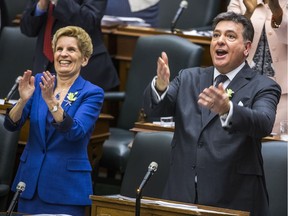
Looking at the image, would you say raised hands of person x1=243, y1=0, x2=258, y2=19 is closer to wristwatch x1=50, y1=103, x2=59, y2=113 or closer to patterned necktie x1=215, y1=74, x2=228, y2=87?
patterned necktie x1=215, y1=74, x2=228, y2=87

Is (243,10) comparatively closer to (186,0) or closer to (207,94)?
(207,94)

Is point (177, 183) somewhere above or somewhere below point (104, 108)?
below

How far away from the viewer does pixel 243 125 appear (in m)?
3.55

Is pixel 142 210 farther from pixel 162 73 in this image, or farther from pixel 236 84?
pixel 236 84

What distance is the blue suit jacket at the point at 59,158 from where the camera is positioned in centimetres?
427

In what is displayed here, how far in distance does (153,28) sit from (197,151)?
3.19 meters

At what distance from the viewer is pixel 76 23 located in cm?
516

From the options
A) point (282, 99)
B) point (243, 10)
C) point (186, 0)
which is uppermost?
point (186, 0)

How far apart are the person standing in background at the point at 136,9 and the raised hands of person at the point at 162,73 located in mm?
3234

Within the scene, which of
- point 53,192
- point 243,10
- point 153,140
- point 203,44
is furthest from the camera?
point 203,44

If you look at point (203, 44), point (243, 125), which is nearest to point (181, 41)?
point (203, 44)

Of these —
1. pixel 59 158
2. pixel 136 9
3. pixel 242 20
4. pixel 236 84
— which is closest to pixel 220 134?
pixel 236 84

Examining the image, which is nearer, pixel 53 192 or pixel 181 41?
pixel 53 192

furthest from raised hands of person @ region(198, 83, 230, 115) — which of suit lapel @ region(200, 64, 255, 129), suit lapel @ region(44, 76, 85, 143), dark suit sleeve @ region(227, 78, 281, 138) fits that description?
suit lapel @ region(44, 76, 85, 143)
